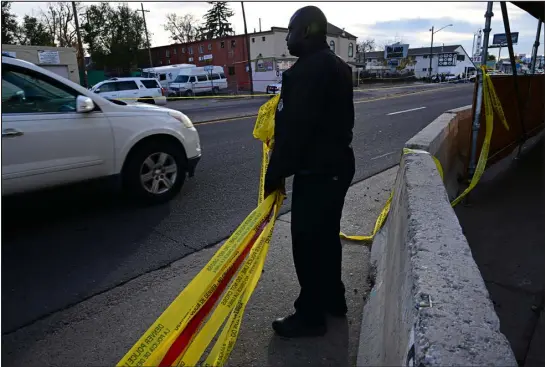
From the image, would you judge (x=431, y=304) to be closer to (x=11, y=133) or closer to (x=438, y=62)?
(x=11, y=133)

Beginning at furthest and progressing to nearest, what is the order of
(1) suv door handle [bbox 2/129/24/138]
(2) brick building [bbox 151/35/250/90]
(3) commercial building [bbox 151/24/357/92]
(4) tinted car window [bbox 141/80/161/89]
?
(2) brick building [bbox 151/35/250/90] < (3) commercial building [bbox 151/24/357/92] < (4) tinted car window [bbox 141/80/161/89] < (1) suv door handle [bbox 2/129/24/138]

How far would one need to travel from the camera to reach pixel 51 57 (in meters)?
27.2

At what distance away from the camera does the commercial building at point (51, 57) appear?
26047 mm

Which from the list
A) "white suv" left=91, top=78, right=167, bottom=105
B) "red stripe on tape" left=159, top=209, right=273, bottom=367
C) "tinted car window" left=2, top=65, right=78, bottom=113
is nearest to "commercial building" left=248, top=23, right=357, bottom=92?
"white suv" left=91, top=78, right=167, bottom=105

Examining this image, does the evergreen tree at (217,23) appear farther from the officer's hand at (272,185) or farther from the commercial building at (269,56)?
the officer's hand at (272,185)

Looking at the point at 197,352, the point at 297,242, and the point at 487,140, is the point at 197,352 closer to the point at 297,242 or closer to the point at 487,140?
the point at 297,242

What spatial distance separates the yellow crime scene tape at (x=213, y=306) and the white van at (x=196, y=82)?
34.7 m

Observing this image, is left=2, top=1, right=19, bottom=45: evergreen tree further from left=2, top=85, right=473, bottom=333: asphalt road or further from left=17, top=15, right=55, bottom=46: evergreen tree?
left=2, top=85, right=473, bottom=333: asphalt road

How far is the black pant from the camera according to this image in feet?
8.16

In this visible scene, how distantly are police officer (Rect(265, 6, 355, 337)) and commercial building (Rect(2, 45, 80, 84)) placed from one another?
93.0 ft

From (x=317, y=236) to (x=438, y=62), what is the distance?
88.9 m

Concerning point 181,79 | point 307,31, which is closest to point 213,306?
point 307,31

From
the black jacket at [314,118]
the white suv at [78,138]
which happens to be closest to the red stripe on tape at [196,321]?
the black jacket at [314,118]

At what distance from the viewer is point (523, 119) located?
24.3ft
